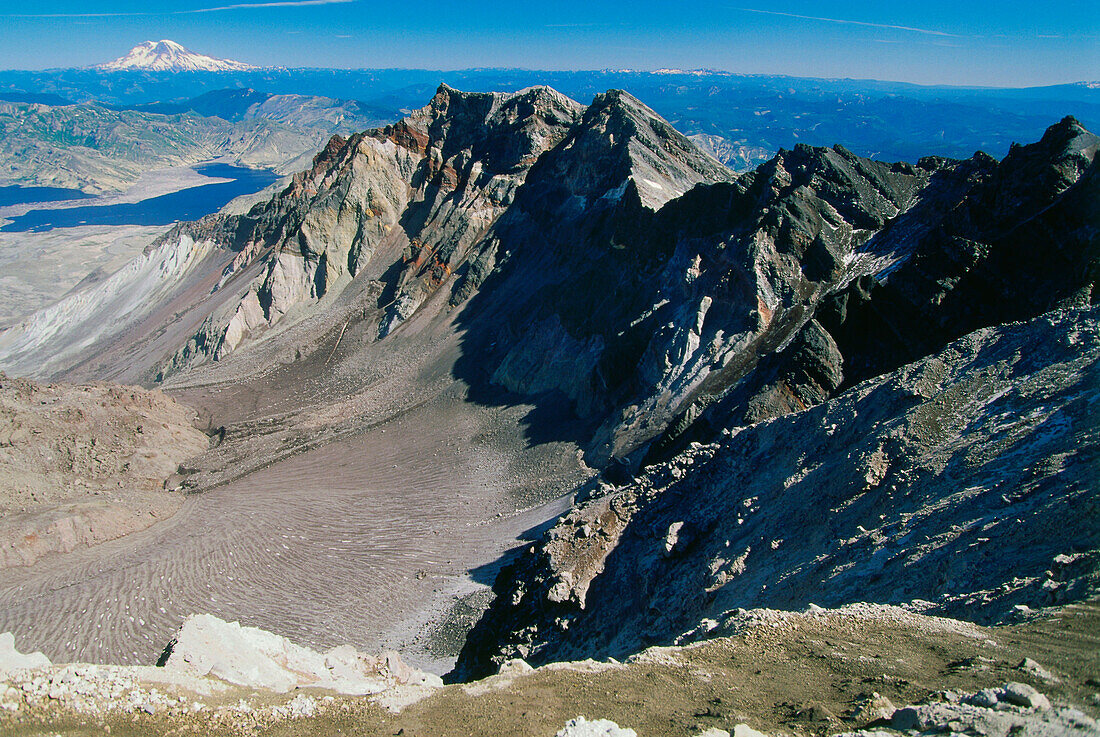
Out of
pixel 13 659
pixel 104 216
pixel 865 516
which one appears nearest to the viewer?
pixel 13 659

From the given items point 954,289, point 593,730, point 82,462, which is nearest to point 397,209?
point 82,462

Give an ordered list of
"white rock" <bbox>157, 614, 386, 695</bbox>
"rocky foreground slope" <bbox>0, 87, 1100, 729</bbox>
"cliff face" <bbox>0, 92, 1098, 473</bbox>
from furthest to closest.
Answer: "cliff face" <bbox>0, 92, 1098, 473</bbox> → "rocky foreground slope" <bbox>0, 87, 1100, 729</bbox> → "white rock" <bbox>157, 614, 386, 695</bbox>

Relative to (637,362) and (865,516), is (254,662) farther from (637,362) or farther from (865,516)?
(637,362)

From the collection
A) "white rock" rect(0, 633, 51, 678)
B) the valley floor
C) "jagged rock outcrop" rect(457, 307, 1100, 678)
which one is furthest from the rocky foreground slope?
"white rock" rect(0, 633, 51, 678)

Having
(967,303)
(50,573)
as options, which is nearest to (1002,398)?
(967,303)

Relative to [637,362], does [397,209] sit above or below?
above

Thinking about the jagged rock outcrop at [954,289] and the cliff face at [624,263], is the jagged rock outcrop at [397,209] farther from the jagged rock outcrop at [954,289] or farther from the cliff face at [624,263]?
the jagged rock outcrop at [954,289]

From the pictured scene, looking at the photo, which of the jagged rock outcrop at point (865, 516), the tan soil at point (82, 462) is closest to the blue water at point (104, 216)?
the tan soil at point (82, 462)

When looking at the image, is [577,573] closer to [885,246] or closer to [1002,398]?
[1002,398]

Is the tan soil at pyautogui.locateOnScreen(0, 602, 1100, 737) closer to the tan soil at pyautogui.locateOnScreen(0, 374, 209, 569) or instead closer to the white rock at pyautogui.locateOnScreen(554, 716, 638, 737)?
the white rock at pyautogui.locateOnScreen(554, 716, 638, 737)
